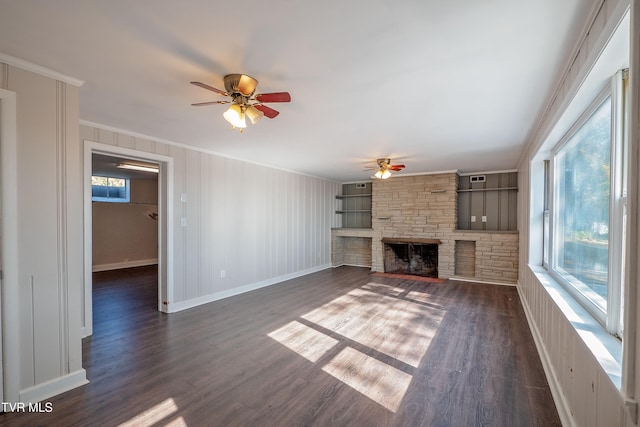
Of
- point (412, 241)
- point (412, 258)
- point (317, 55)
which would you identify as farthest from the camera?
point (412, 258)

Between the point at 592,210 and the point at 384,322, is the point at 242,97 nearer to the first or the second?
the point at 592,210

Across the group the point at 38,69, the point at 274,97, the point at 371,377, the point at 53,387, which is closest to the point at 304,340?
the point at 371,377

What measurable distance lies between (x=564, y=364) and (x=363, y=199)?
6.40 m

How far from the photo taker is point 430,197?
6.56 meters

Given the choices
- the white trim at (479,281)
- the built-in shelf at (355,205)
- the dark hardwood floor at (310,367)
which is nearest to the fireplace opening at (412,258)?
the white trim at (479,281)

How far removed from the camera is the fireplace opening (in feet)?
22.0

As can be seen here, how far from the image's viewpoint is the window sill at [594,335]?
1298 millimetres

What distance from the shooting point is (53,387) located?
2150 millimetres

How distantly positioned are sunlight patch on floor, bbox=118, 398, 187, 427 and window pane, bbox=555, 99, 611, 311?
112 inches

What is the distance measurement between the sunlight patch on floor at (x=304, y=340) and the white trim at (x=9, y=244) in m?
2.04

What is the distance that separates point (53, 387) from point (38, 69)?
7.72 feet

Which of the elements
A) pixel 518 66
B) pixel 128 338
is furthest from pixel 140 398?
pixel 518 66

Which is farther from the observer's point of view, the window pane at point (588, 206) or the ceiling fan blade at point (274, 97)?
the ceiling fan blade at point (274, 97)

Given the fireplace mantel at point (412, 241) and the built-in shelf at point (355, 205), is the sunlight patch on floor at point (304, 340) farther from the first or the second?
the built-in shelf at point (355, 205)
